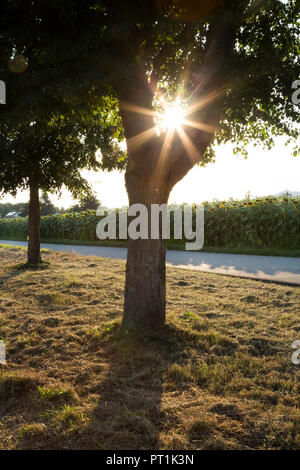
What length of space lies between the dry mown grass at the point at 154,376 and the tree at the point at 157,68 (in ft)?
2.19

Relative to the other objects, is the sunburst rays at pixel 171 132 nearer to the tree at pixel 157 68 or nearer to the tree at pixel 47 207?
the tree at pixel 157 68

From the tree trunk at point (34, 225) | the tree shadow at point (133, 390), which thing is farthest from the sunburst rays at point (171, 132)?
the tree trunk at point (34, 225)

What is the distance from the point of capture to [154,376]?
10.6ft

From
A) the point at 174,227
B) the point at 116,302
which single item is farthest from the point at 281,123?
the point at 174,227

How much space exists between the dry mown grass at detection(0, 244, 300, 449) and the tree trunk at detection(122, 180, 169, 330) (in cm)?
26

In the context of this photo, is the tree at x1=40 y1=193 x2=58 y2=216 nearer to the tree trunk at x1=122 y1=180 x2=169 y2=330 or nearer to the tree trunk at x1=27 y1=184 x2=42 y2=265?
the tree trunk at x1=27 y1=184 x2=42 y2=265

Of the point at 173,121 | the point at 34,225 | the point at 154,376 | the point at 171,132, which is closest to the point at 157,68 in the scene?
the point at 173,121

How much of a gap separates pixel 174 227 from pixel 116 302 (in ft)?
29.8

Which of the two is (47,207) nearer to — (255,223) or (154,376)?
(255,223)

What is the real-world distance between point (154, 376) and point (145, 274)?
1279 mm

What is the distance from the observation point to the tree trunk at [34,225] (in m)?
9.25
